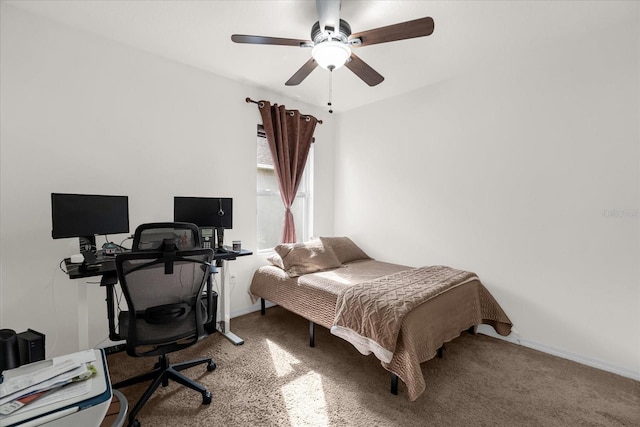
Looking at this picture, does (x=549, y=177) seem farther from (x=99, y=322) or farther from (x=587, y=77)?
(x=99, y=322)

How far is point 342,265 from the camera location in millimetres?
3549

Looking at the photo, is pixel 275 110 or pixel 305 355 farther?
pixel 275 110

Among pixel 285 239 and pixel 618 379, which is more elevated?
pixel 285 239

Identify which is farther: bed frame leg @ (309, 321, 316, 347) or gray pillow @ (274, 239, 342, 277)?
gray pillow @ (274, 239, 342, 277)

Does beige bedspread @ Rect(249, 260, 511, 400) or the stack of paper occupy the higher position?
the stack of paper

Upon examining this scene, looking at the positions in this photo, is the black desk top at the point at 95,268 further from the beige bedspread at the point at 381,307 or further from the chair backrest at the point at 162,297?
the beige bedspread at the point at 381,307

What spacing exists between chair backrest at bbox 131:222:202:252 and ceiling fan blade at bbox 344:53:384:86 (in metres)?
1.64

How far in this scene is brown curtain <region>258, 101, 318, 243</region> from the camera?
359cm

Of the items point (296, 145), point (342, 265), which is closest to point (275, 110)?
point (296, 145)

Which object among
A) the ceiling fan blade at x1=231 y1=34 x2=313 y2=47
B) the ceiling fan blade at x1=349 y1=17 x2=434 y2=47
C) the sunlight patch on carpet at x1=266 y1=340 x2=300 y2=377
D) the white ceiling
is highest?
the white ceiling

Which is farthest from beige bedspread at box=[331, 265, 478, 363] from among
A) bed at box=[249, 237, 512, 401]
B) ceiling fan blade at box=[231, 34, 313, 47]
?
ceiling fan blade at box=[231, 34, 313, 47]

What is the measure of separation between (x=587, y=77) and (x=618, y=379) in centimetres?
240

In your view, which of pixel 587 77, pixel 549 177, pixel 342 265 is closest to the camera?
pixel 587 77

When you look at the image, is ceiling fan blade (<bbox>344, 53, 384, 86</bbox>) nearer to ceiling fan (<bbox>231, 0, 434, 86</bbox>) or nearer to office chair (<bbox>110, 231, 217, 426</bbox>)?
ceiling fan (<bbox>231, 0, 434, 86</bbox>)
